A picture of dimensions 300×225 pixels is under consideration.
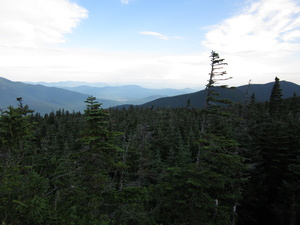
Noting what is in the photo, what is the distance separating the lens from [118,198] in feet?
28.5

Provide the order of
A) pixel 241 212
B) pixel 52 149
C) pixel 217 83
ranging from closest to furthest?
pixel 217 83, pixel 241 212, pixel 52 149

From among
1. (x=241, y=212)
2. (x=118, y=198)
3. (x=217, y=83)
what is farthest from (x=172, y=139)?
(x=118, y=198)

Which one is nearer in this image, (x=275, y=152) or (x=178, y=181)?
(x=178, y=181)

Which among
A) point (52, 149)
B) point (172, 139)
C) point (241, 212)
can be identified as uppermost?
point (172, 139)

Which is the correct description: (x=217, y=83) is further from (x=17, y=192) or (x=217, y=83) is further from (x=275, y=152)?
(x=275, y=152)

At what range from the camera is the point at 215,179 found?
10.5m

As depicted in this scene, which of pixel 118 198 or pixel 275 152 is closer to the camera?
pixel 118 198

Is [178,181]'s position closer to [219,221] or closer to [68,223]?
[219,221]

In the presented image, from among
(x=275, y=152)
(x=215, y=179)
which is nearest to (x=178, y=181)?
(x=215, y=179)

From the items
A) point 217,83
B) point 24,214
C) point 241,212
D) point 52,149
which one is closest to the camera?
point 24,214

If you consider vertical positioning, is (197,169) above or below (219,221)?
above

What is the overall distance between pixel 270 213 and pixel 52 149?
3223 centimetres

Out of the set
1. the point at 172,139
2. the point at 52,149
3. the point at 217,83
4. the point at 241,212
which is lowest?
the point at 241,212

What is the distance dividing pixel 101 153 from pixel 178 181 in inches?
192
